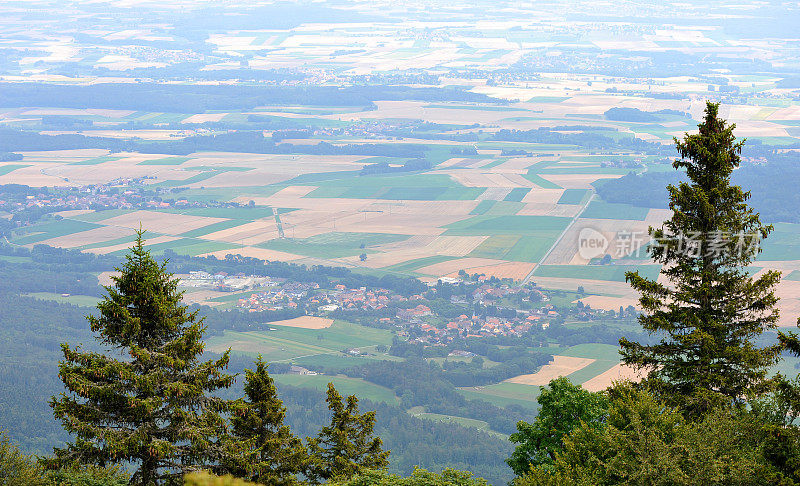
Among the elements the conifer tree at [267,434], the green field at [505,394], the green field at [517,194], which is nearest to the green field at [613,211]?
the green field at [517,194]

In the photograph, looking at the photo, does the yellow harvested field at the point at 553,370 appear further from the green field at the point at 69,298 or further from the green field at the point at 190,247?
the green field at the point at 190,247

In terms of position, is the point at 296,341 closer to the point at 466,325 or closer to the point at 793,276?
the point at 466,325

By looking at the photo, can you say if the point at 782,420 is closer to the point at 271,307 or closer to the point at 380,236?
the point at 271,307

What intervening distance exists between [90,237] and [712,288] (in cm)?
15133

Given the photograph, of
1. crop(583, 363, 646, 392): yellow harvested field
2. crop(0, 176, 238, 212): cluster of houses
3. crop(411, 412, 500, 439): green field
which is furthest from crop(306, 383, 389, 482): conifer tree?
crop(0, 176, 238, 212): cluster of houses

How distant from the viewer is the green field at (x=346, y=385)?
9688 centimetres

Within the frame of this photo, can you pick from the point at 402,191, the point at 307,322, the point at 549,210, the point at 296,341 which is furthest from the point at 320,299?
the point at 402,191

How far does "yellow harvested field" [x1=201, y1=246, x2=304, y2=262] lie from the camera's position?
481 ft

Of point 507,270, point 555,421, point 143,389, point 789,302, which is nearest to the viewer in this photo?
point 143,389

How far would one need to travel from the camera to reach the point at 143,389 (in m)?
22.5

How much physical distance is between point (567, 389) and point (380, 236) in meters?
125

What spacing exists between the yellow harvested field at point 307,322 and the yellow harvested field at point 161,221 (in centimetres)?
4859

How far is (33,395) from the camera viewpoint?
98.2 meters

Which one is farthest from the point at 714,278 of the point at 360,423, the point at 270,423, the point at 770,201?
the point at 770,201
